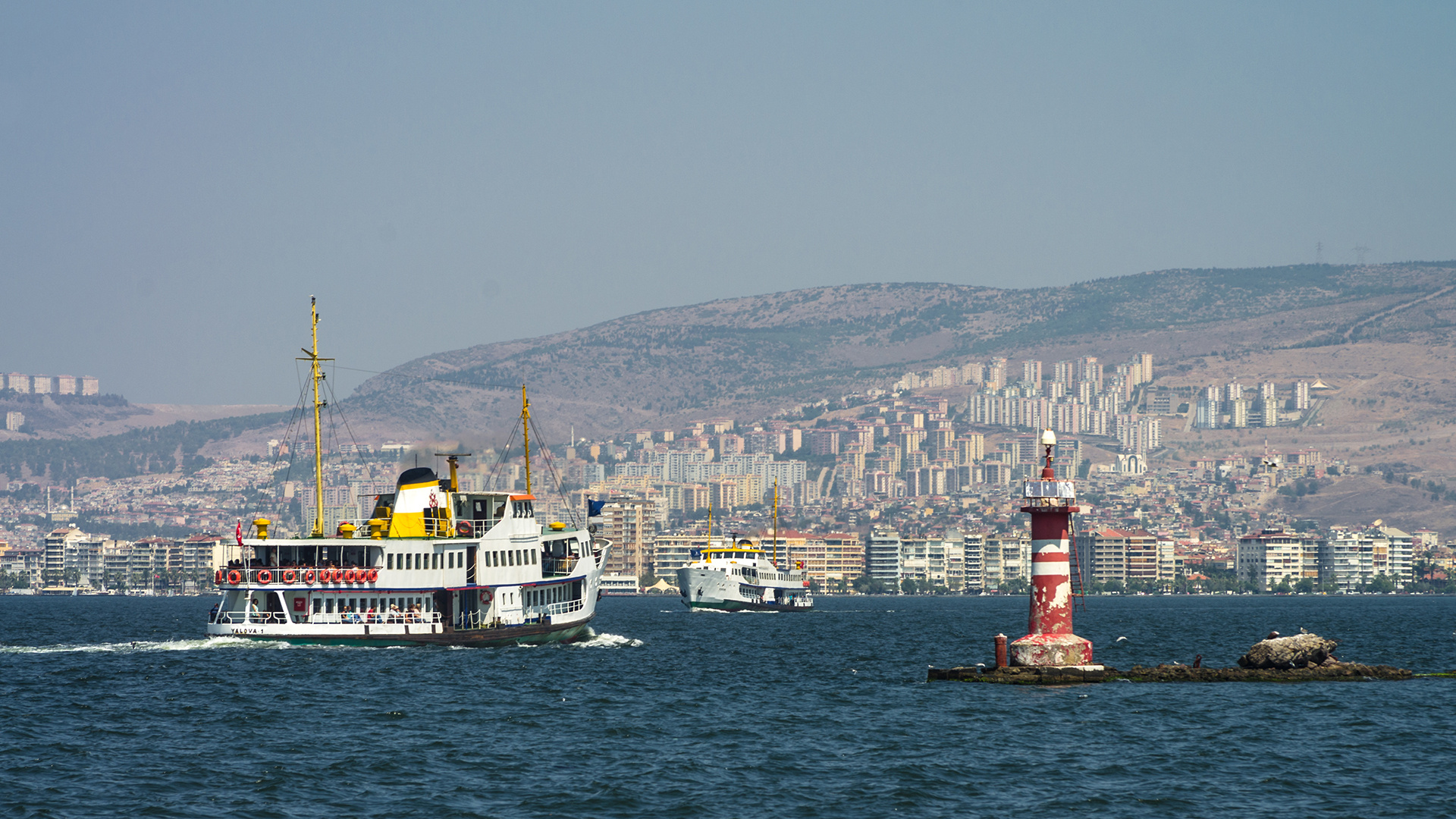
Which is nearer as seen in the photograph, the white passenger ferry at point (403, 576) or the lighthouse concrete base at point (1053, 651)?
the lighthouse concrete base at point (1053, 651)

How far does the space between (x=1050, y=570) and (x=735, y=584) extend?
97202mm

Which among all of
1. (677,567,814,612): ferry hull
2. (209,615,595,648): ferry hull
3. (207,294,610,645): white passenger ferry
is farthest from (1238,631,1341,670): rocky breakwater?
(677,567,814,612): ferry hull

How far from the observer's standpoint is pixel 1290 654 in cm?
5328

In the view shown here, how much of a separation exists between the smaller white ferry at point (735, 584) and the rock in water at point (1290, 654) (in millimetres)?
90428

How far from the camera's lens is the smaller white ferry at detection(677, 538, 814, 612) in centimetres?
14300

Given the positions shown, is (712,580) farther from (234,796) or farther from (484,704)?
(234,796)

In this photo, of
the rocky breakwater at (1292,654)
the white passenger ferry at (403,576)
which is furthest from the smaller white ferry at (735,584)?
the rocky breakwater at (1292,654)

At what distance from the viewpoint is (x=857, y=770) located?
130 ft

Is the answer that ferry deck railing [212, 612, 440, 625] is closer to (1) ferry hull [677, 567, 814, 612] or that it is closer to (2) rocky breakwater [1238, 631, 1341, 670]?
(2) rocky breakwater [1238, 631, 1341, 670]

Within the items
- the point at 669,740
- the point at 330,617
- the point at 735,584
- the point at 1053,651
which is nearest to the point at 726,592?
the point at 735,584

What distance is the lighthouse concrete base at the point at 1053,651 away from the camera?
48.2 meters

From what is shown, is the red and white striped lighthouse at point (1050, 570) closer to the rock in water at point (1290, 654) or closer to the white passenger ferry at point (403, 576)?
the rock in water at point (1290, 654)

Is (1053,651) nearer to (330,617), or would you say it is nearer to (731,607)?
(330,617)

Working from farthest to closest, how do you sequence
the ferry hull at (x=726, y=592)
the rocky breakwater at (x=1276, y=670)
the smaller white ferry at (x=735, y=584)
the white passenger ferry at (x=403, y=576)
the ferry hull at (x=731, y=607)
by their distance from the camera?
the ferry hull at (x=731, y=607) < the smaller white ferry at (x=735, y=584) < the ferry hull at (x=726, y=592) < the white passenger ferry at (x=403, y=576) < the rocky breakwater at (x=1276, y=670)
